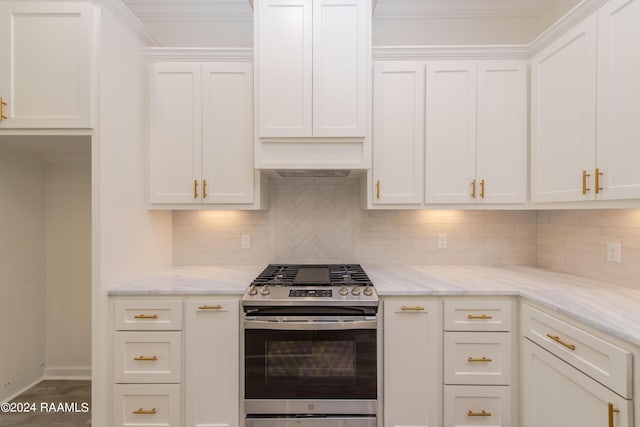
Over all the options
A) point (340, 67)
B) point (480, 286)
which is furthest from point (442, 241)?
point (340, 67)

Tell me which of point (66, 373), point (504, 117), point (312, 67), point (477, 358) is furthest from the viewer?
point (66, 373)

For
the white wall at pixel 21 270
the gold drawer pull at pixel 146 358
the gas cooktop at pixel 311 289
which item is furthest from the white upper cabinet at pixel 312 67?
the white wall at pixel 21 270

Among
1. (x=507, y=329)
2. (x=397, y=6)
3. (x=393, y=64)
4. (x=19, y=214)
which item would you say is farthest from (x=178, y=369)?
(x=397, y=6)

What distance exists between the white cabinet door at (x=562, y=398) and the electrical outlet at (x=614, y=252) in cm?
77

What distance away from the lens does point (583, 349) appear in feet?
4.71

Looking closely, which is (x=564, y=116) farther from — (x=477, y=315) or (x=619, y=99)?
(x=477, y=315)

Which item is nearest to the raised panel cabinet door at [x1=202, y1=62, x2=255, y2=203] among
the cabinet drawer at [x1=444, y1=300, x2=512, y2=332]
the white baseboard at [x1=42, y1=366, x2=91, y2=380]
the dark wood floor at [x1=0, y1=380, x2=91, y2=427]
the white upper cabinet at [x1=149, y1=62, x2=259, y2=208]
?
the white upper cabinet at [x1=149, y1=62, x2=259, y2=208]

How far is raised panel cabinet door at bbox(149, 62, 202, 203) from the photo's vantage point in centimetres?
232

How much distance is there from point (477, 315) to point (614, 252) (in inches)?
36.8

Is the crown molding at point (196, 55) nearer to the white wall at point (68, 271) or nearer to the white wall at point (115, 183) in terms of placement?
the white wall at point (115, 183)

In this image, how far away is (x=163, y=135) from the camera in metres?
2.33

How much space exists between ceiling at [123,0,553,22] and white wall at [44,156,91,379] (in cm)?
140

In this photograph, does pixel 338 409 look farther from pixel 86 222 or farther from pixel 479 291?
pixel 86 222

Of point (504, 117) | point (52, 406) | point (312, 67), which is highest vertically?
point (312, 67)
